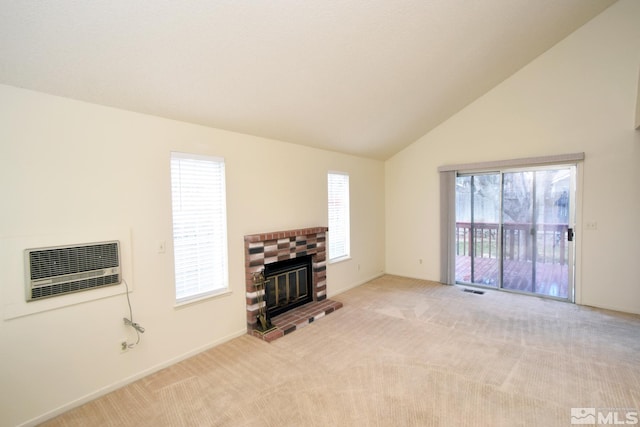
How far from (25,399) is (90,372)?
37 cm

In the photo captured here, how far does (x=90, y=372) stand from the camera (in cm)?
232

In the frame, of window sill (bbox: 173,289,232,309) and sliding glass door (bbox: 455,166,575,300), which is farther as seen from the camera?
sliding glass door (bbox: 455,166,575,300)

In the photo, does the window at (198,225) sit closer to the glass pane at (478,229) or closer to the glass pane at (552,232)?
the glass pane at (478,229)

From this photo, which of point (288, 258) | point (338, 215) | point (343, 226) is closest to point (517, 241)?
point (343, 226)

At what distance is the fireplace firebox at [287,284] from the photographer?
3742 millimetres

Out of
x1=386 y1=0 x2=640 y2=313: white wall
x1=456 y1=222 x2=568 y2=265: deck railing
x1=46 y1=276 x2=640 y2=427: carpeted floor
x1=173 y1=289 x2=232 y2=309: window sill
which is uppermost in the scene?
x1=386 y1=0 x2=640 y2=313: white wall

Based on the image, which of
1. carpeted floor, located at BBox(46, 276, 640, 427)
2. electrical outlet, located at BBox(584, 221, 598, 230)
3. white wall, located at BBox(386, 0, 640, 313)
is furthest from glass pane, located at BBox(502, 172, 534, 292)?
carpeted floor, located at BBox(46, 276, 640, 427)

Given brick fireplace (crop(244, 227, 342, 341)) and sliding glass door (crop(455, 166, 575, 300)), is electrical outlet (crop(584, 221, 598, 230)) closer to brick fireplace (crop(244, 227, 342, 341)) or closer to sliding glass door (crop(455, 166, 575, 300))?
sliding glass door (crop(455, 166, 575, 300))

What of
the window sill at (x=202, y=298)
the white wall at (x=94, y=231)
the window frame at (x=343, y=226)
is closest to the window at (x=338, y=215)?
the window frame at (x=343, y=226)

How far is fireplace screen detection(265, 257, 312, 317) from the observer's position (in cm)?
374

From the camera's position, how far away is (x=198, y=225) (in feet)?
10.0

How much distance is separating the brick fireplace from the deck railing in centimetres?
263

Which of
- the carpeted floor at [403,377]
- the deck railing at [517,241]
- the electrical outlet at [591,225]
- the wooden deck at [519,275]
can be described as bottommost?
the carpeted floor at [403,377]

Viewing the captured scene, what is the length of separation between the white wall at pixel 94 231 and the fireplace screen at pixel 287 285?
417 mm
